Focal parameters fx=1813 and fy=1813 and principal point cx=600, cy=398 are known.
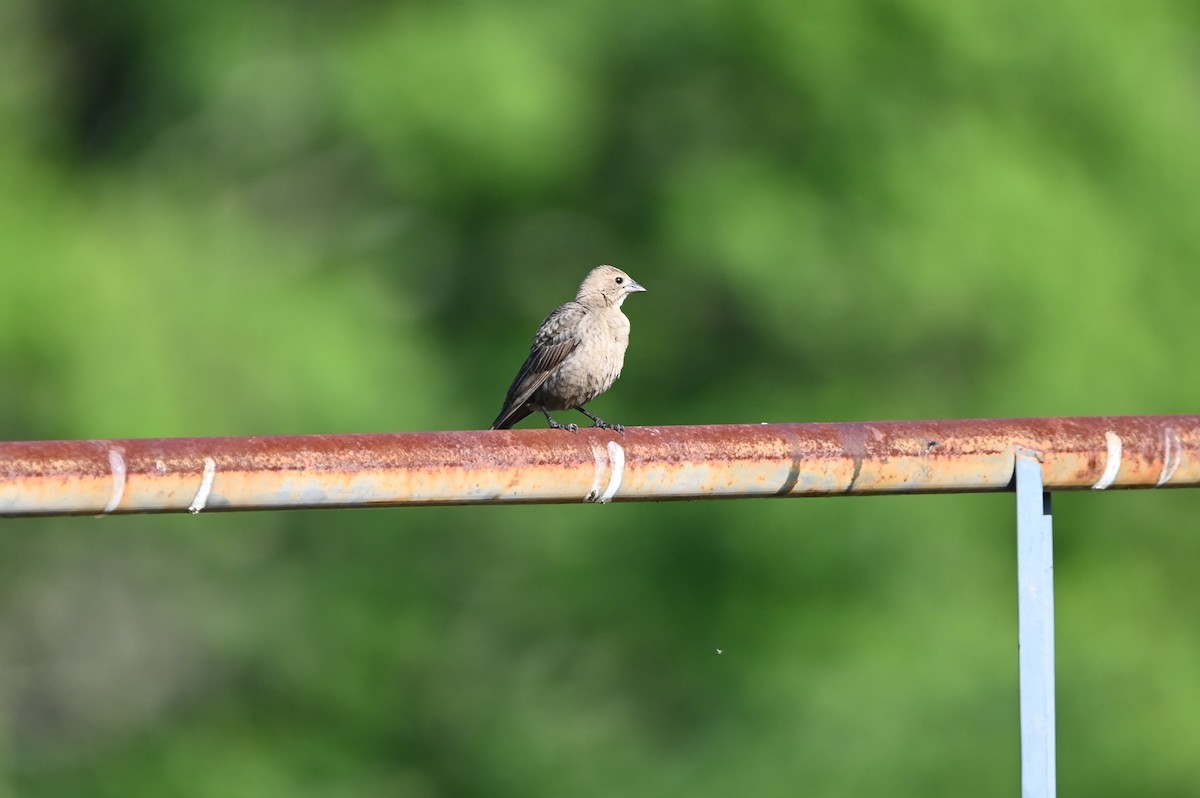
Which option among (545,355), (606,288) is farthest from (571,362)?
(606,288)

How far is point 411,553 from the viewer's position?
10797mm

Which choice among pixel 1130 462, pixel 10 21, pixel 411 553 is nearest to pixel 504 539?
pixel 411 553

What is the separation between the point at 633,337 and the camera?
35.9 feet

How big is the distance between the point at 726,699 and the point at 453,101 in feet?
11.8

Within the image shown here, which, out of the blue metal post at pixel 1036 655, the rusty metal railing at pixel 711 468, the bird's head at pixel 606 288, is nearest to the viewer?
the rusty metal railing at pixel 711 468

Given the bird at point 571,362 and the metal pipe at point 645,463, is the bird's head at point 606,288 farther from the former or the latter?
the metal pipe at point 645,463

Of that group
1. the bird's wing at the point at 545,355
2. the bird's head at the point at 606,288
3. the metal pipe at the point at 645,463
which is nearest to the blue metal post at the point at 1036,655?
the metal pipe at the point at 645,463

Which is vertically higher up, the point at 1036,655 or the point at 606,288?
the point at 606,288

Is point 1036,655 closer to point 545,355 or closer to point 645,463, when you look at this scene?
point 645,463

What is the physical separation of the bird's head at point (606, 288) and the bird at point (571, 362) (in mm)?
50

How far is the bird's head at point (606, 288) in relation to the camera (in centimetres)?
820

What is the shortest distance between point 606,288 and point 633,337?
2.62 metres

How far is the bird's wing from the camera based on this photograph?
7.69 meters

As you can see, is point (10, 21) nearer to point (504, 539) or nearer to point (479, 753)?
point (504, 539)
